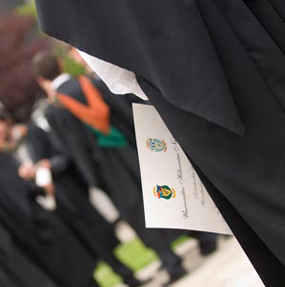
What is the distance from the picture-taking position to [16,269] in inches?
211

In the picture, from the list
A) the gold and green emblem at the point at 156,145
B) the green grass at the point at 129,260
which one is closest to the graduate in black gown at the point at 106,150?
the green grass at the point at 129,260

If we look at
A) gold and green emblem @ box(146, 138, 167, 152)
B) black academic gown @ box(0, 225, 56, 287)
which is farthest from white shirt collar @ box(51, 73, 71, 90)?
gold and green emblem @ box(146, 138, 167, 152)

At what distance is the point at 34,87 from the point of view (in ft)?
42.2

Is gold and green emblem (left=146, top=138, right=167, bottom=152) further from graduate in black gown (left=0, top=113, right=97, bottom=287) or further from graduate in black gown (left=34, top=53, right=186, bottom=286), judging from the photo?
graduate in black gown (left=0, top=113, right=97, bottom=287)

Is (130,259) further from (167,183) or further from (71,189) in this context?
(167,183)

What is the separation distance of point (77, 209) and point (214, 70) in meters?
3.98

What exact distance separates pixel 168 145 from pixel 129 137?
2957mm

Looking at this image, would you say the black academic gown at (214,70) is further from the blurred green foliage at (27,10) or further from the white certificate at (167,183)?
the blurred green foliage at (27,10)

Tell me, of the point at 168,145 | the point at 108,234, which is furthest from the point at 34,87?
the point at 168,145

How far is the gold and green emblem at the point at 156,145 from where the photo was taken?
2.12m

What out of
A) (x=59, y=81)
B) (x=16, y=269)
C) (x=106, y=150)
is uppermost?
(x=59, y=81)

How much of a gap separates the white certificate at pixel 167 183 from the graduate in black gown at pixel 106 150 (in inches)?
107

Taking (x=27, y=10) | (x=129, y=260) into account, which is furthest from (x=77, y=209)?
(x=27, y=10)

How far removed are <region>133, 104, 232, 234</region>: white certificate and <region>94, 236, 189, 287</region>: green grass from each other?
4145 millimetres
